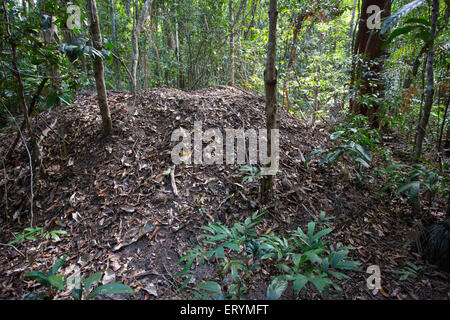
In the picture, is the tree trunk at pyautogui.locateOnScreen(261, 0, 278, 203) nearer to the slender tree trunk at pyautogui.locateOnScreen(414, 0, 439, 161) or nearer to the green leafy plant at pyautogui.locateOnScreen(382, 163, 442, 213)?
the green leafy plant at pyautogui.locateOnScreen(382, 163, 442, 213)

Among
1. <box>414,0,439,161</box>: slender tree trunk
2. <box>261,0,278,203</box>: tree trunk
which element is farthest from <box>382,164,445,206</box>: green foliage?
<box>261,0,278,203</box>: tree trunk

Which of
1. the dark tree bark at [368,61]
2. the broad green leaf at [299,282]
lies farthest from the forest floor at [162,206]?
the dark tree bark at [368,61]

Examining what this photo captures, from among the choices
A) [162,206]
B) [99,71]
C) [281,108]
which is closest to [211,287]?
[162,206]

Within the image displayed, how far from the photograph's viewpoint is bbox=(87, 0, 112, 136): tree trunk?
261 centimetres

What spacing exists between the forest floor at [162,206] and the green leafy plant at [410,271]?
0.14 feet

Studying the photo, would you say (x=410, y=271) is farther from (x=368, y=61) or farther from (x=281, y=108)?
(x=368, y=61)

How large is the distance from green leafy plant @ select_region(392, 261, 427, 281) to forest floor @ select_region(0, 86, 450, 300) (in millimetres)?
43

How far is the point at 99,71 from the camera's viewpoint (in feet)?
9.27

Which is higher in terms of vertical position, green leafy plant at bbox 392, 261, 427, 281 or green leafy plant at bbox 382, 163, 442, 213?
green leafy plant at bbox 382, 163, 442, 213

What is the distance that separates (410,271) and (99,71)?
3.55m

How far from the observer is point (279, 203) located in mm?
2482

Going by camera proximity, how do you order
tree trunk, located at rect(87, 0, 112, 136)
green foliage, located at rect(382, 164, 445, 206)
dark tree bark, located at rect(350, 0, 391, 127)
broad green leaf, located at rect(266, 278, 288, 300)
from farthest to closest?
dark tree bark, located at rect(350, 0, 391, 127) < tree trunk, located at rect(87, 0, 112, 136) < green foliage, located at rect(382, 164, 445, 206) < broad green leaf, located at rect(266, 278, 288, 300)

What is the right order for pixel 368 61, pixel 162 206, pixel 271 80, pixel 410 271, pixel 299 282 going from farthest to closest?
1. pixel 368 61
2. pixel 162 206
3. pixel 271 80
4. pixel 410 271
5. pixel 299 282

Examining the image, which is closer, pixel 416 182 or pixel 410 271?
pixel 410 271
